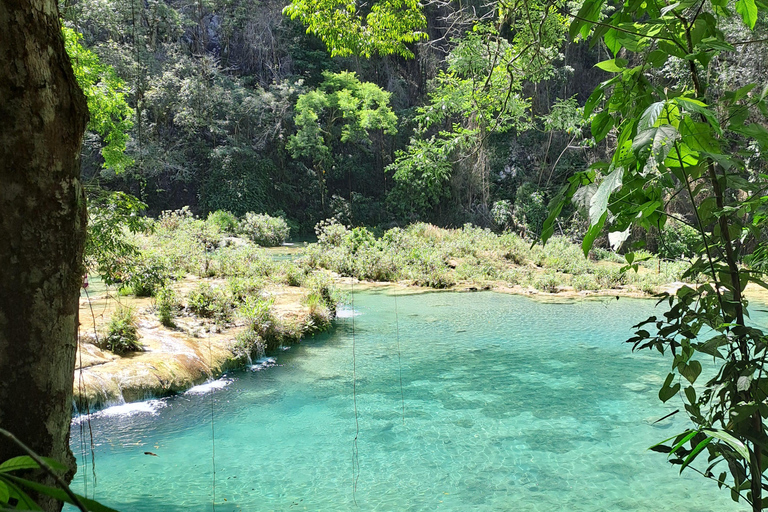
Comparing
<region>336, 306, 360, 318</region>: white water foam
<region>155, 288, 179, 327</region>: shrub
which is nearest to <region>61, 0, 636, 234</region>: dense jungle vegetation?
<region>336, 306, 360, 318</region>: white water foam

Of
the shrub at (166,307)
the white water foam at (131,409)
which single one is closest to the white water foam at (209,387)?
the white water foam at (131,409)

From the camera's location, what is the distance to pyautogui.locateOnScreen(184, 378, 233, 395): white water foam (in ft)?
17.5

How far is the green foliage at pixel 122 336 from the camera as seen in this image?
5562 millimetres

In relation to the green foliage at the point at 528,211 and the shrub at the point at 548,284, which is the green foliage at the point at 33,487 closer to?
the shrub at the point at 548,284

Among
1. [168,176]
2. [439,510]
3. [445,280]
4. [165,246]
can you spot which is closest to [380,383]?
[439,510]

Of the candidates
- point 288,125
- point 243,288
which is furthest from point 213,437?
point 288,125

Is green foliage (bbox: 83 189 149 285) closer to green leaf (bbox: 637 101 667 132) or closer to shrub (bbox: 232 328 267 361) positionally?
shrub (bbox: 232 328 267 361)

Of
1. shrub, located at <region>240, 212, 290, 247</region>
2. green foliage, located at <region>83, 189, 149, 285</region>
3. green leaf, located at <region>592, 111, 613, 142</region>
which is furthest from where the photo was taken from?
shrub, located at <region>240, 212, 290, 247</region>

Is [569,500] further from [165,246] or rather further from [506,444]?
[165,246]

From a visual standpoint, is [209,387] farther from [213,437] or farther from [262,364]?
[213,437]

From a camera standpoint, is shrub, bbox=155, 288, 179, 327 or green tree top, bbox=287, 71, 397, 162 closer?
shrub, bbox=155, 288, 179, 327

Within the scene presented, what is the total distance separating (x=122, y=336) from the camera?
564 cm

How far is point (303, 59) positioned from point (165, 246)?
45.8 feet

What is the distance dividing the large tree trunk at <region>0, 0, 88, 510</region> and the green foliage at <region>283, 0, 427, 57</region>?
456 centimetres
